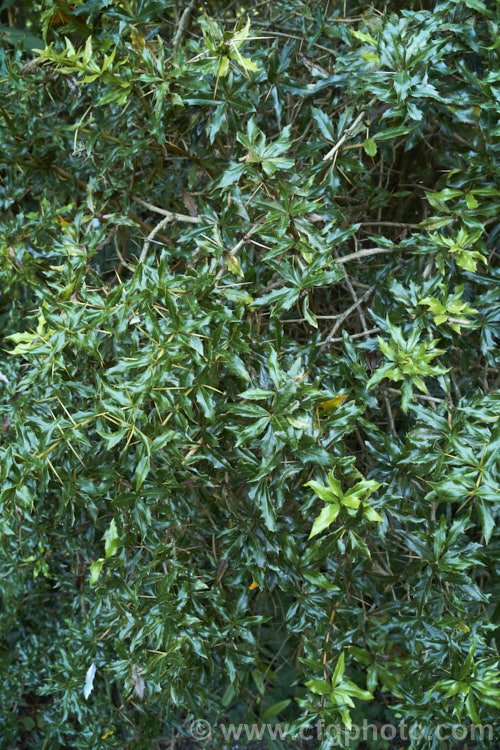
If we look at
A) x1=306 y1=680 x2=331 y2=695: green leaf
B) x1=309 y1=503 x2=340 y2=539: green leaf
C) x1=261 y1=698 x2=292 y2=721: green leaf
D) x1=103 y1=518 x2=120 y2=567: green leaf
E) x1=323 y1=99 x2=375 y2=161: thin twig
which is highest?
x1=323 y1=99 x2=375 y2=161: thin twig

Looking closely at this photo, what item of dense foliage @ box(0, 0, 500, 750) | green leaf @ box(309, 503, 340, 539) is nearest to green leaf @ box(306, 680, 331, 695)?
dense foliage @ box(0, 0, 500, 750)

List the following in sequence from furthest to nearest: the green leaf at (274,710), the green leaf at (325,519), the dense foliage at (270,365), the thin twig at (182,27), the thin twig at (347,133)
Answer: the green leaf at (274,710)
the thin twig at (182,27)
the thin twig at (347,133)
the dense foliage at (270,365)
the green leaf at (325,519)

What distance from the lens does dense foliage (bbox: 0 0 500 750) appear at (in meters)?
1.28

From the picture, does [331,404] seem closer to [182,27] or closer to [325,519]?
[325,519]

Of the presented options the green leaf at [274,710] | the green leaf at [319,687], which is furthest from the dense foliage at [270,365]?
the green leaf at [274,710]

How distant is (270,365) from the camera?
125 centimetres

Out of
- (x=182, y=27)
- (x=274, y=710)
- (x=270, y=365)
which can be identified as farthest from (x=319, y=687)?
(x=182, y=27)

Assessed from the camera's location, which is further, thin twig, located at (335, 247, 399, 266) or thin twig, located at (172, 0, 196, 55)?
thin twig, located at (172, 0, 196, 55)

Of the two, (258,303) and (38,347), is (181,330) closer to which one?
(258,303)

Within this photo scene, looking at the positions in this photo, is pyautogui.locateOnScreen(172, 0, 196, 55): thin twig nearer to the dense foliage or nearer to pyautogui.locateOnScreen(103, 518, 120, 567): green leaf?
the dense foliage

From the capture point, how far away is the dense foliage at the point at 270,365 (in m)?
1.28

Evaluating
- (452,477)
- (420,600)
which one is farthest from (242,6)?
(420,600)

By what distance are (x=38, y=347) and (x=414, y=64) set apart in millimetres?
990

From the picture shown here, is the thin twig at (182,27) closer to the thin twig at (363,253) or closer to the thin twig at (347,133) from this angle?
the thin twig at (347,133)
